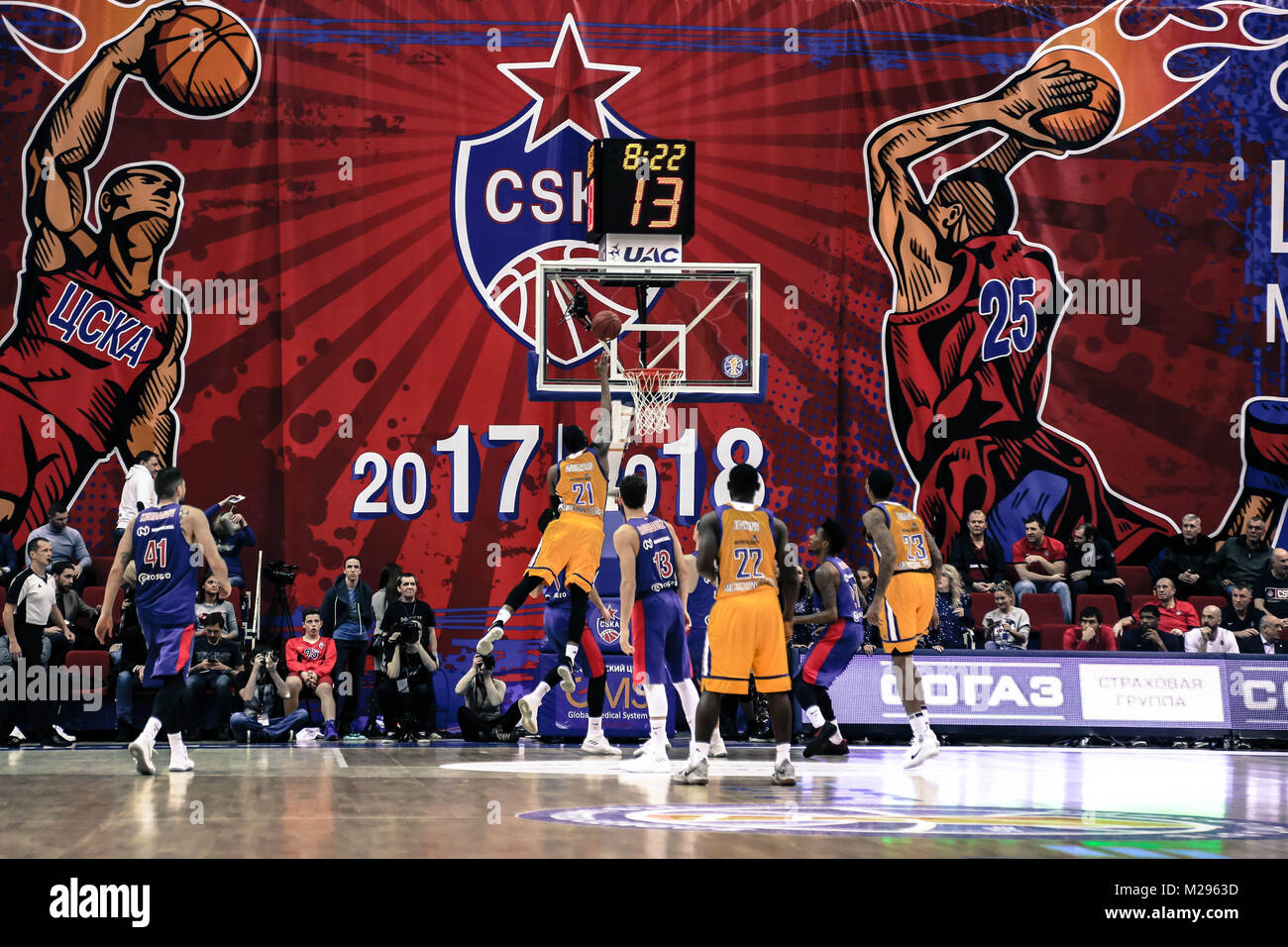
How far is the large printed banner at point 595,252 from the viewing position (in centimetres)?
1728

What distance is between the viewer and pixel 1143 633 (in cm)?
1582

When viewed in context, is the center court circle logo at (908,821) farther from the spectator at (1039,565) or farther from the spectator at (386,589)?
the spectator at (1039,565)

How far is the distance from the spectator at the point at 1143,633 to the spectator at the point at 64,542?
38.3 feet

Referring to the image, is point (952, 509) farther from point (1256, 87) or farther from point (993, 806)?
point (993, 806)

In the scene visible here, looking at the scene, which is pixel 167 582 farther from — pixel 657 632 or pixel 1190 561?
pixel 1190 561

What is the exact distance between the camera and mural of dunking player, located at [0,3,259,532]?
1691 cm

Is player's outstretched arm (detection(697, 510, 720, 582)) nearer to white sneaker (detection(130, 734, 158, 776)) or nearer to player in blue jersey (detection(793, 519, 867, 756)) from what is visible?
player in blue jersey (detection(793, 519, 867, 756))

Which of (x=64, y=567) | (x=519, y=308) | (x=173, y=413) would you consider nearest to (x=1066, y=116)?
(x=519, y=308)

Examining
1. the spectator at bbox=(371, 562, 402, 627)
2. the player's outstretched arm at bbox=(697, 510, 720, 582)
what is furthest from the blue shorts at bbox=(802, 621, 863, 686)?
the spectator at bbox=(371, 562, 402, 627)

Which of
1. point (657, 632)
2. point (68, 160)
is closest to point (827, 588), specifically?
point (657, 632)

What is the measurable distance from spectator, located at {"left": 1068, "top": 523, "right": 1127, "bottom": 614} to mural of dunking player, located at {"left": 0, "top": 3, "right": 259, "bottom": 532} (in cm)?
1108

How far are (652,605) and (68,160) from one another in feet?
35.3
